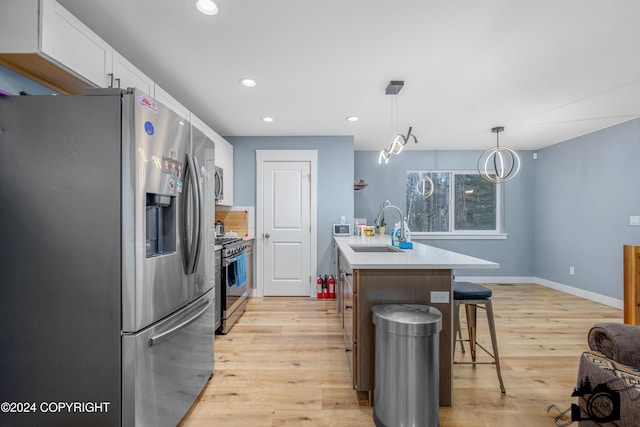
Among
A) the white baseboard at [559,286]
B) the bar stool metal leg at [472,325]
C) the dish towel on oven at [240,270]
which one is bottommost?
the white baseboard at [559,286]

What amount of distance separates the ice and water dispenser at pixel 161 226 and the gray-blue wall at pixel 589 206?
17.4ft

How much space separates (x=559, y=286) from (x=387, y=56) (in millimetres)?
4983

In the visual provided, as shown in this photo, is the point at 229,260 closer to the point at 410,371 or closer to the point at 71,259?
the point at 71,259

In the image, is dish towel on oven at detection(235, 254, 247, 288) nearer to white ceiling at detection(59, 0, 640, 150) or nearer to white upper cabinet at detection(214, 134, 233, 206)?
white upper cabinet at detection(214, 134, 233, 206)

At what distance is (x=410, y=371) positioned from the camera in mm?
1570

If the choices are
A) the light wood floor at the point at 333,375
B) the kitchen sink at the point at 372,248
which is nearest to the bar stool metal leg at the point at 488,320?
the light wood floor at the point at 333,375

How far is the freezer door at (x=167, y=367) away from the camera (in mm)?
1367

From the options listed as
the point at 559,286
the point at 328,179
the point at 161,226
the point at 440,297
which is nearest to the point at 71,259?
the point at 161,226

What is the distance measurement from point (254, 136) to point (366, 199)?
2.33 meters

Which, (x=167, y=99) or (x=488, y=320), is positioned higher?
(x=167, y=99)

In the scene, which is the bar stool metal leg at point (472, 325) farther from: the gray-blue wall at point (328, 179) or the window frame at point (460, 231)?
the window frame at point (460, 231)

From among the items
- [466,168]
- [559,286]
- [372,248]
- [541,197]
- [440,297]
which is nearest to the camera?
[440,297]

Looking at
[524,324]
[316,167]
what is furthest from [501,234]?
[316,167]

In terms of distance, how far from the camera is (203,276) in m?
1.97
